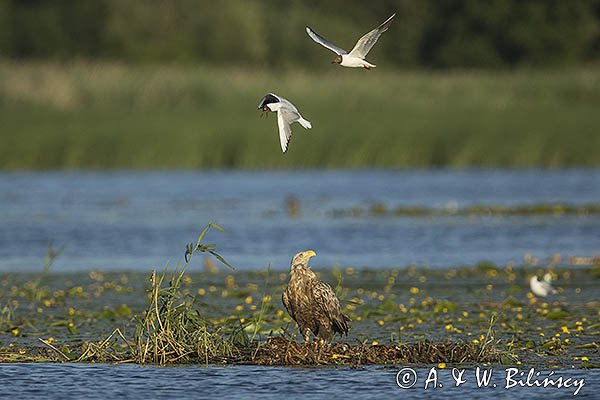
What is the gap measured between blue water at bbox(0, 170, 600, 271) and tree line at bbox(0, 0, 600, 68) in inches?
692

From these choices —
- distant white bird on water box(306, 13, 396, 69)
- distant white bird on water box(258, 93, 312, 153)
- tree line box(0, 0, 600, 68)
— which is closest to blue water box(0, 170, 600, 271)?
distant white bird on water box(258, 93, 312, 153)

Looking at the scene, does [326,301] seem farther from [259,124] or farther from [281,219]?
[259,124]

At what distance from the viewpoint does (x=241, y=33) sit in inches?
1901

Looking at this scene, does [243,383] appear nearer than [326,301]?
Yes

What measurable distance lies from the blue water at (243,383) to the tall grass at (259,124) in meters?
19.7

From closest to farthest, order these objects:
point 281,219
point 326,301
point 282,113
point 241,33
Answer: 1. point 282,113
2. point 326,301
3. point 281,219
4. point 241,33

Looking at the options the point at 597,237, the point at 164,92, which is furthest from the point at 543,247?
the point at 164,92

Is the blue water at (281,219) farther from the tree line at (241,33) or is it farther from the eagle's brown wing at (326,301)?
the tree line at (241,33)

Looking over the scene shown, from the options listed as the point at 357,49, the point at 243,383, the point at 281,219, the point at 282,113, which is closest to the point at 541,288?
the point at 243,383

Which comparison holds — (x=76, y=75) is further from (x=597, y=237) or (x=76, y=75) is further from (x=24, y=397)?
(x=24, y=397)

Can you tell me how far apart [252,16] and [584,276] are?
34864 mm

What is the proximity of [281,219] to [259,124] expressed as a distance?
25.8 ft

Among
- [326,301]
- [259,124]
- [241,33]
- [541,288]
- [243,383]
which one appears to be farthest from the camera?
[241,33]

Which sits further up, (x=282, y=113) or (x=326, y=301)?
(x=282, y=113)
